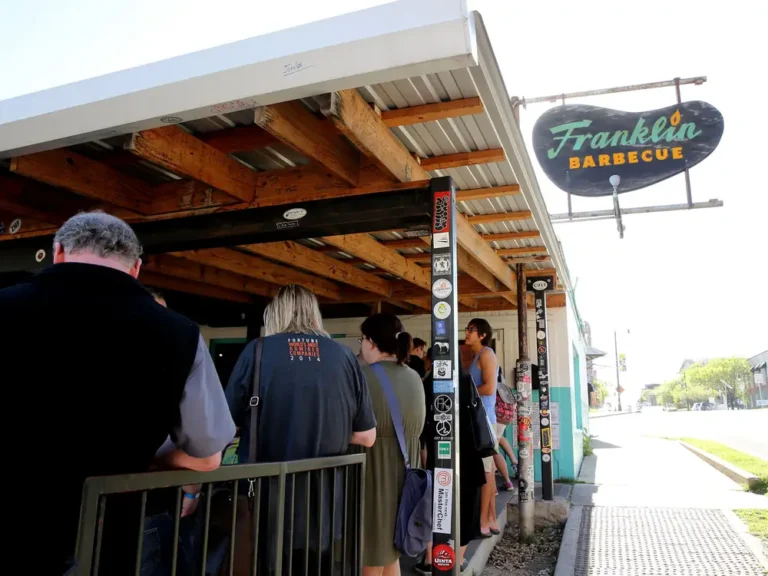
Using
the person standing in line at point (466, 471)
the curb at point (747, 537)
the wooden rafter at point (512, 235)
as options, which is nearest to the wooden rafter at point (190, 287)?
the wooden rafter at point (512, 235)

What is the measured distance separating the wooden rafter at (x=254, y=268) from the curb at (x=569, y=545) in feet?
13.4

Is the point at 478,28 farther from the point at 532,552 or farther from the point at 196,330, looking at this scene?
the point at 532,552

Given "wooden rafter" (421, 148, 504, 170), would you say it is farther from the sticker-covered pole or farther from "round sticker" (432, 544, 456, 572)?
the sticker-covered pole

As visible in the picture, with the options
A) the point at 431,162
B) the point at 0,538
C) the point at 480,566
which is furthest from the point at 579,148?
the point at 0,538

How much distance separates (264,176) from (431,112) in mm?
1552

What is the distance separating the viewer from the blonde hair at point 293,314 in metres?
2.63

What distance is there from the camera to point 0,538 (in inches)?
49.3

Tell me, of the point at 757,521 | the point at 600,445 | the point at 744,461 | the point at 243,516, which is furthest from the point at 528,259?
the point at 600,445

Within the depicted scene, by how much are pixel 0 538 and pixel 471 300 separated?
8405 mm

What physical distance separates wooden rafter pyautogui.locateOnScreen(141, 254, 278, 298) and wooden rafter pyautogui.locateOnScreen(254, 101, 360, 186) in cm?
271

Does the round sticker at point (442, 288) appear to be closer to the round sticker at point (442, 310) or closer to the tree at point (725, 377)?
the round sticker at point (442, 310)

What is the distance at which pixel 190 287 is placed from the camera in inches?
310

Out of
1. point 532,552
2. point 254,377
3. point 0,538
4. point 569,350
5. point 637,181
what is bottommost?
point 532,552

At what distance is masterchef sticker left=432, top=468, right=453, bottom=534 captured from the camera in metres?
3.13
